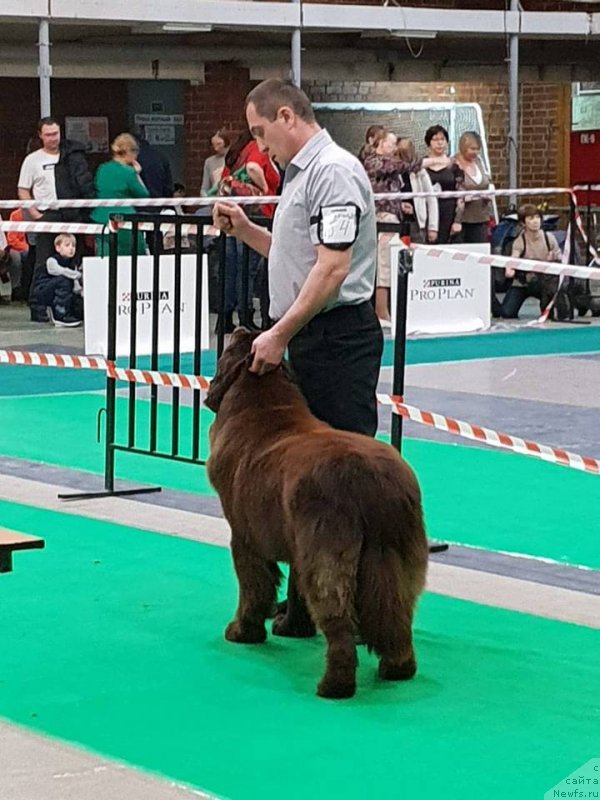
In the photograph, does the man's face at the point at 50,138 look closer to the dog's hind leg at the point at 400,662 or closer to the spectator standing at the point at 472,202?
the spectator standing at the point at 472,202

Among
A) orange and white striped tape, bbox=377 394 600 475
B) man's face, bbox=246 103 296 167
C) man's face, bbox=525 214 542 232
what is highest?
man's face, bbox=246 103 296 167

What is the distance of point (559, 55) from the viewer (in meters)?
22.8

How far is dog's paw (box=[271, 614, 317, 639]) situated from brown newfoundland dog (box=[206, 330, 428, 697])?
0.50 meters

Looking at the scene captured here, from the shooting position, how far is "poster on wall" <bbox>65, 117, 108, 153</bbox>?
22422mm

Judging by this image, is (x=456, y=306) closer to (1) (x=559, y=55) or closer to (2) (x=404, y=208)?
(2) (x=404, y=208)

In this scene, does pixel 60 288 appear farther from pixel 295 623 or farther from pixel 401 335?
pixel 295 623

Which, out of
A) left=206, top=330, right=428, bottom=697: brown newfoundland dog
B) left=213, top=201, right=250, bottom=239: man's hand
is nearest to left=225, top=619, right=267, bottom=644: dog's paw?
left=206, top=330, right=428, bottom=697: brown newfoundland dog

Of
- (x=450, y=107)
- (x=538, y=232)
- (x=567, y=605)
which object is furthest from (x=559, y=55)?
(x=567, y=605)

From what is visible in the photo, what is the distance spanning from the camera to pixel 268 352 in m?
5.52

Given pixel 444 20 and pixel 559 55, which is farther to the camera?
pixel 559 55

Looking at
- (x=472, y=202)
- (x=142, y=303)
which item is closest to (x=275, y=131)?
(x=142, y=303)

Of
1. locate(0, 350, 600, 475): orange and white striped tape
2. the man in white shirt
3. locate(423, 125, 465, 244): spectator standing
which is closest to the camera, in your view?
locate(0, 350, 600, 475): orange and white striped tape

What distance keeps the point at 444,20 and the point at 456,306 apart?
179 inches

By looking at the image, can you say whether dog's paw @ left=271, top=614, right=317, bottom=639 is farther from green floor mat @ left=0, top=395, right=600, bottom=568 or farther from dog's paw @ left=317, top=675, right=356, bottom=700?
green floor mat @ left=0, top=395, right=600, bottom=568
